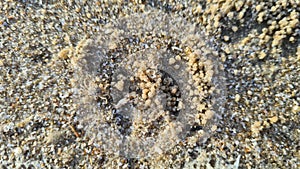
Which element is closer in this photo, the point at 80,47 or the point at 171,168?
the point at 171,168

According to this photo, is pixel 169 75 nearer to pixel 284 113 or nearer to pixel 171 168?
pixel 171 168

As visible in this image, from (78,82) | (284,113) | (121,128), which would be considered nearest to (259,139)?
(284,113)

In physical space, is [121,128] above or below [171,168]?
above

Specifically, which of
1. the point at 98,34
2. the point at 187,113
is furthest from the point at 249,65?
the point at 98,34

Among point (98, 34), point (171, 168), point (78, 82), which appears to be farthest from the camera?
point (98, 34)

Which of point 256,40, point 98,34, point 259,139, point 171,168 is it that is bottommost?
point 171,168

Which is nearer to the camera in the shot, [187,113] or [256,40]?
[187,113]

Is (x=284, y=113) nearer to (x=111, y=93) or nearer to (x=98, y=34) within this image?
(x=111, y=93)

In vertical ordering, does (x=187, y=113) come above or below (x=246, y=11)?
below

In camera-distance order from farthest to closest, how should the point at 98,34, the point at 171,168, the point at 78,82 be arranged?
the point at 98,34 < the point at 78,82 < the point at 171,168
